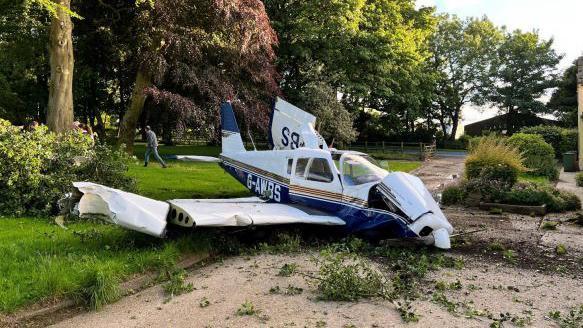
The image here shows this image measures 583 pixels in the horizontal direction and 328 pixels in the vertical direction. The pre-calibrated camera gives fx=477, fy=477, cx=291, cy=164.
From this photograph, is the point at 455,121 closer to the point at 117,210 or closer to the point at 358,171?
the point at 358,171

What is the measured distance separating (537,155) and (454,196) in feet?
25.5

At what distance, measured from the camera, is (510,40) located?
1991 inches

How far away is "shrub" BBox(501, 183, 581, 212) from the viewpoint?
1248 centimetres

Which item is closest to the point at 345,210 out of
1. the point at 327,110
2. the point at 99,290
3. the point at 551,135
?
the point at 99,290

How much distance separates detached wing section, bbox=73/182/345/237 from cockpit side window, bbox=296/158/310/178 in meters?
0.87

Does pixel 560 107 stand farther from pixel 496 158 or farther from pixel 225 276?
pixel 225 276

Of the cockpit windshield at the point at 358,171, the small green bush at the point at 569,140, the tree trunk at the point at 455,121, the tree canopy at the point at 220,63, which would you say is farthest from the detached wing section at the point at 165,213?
the tree trunk at the point at 455,121

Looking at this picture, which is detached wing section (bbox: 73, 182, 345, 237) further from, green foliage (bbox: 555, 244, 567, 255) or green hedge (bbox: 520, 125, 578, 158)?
green hedge (bbox: 520, 125, 578, 158)

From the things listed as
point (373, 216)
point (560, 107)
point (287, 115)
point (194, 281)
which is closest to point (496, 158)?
point (287, 115)

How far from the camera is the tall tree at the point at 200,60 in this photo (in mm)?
20906

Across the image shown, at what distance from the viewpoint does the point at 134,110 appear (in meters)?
22.2

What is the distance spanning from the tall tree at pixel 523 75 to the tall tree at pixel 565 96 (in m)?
0.86

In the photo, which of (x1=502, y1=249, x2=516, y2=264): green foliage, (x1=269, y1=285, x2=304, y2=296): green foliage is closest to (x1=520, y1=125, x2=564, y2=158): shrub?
(x1=502, y1=249, x2=516, y2=264): green foliage

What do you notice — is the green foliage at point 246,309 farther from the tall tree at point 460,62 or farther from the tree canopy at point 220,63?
the tall tree at point 460,62
